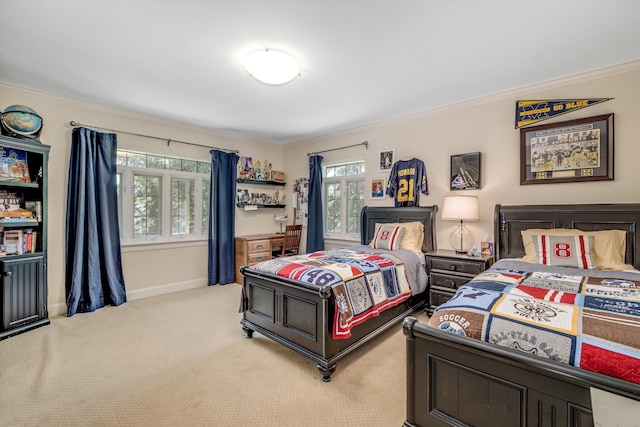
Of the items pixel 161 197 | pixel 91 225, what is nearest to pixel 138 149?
pixel 161 197

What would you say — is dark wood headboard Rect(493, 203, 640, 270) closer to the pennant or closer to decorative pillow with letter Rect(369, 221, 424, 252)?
decorative pillow with letter Rect(369, 221, 424, 252)

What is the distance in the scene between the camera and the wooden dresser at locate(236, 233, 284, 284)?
466cm

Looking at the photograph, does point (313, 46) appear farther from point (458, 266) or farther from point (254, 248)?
point (254, 248)

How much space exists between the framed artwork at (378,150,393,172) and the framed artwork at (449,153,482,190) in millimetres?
874

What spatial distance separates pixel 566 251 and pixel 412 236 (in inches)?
59.6

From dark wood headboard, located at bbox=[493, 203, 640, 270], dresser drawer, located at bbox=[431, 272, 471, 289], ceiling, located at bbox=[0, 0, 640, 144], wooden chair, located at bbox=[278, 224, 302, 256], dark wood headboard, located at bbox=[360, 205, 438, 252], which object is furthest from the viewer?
wooden chair, located at bbox=[278, 224, 302, 256]

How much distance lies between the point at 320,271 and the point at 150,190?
3.15 metres

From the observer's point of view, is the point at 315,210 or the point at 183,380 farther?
the point at 315,210

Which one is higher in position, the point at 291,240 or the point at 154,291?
the point at 291,240

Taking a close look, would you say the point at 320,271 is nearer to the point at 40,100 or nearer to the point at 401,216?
the point at 401,216

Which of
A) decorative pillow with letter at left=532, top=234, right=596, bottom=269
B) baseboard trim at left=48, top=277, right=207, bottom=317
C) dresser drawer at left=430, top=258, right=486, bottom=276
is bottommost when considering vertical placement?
baseboard trim at left=48, top=277, right=207, bottom=317

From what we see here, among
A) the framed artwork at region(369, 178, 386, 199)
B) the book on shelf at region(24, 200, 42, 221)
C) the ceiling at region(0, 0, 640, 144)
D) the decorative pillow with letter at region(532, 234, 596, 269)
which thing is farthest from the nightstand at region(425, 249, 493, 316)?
the book on shelf at region(24, 200, 42, 221)

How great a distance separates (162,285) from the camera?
13.7ft

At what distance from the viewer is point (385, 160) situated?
13.9ft
